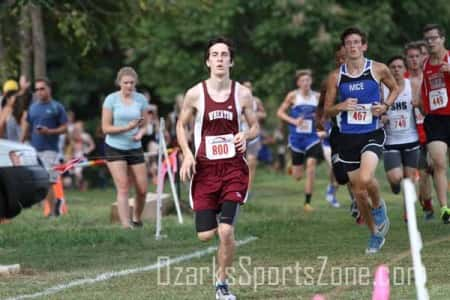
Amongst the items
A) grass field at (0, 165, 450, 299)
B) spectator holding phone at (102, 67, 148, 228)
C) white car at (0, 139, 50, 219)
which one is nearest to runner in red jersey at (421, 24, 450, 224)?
grass field at (0, 165, 450, 299)

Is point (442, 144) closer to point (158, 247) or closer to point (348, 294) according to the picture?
point (158, 247)

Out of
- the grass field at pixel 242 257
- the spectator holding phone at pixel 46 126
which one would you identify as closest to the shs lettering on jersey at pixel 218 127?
the grass field at pixel 242 257

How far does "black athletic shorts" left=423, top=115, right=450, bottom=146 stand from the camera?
49.7 feet

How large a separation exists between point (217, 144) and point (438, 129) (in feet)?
16.9

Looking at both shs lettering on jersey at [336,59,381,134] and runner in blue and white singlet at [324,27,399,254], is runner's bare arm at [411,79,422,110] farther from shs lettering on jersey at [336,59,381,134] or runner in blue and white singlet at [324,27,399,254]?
shs lettering on jersey at [336,59,381,134]

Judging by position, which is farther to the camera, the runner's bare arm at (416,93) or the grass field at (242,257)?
the runner's bare arm at (416,93)

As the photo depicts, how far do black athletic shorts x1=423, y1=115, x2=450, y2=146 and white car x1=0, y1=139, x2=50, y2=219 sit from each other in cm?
425

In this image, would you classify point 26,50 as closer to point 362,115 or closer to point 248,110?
point 362,115

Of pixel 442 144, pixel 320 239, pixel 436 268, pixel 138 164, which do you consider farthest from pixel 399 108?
pixel 436 268

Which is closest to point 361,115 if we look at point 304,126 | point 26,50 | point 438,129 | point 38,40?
point 438,129

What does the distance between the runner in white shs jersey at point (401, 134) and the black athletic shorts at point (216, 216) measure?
523 cm

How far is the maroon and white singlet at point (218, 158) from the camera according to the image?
34.8 feet

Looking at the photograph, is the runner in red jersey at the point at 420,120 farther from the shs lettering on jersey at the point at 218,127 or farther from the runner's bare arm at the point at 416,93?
the shs lettering on jersey at the point at 218,127

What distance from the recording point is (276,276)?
1126 centimetres
